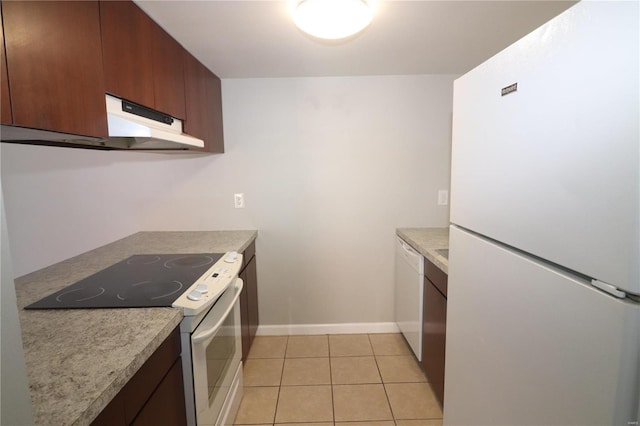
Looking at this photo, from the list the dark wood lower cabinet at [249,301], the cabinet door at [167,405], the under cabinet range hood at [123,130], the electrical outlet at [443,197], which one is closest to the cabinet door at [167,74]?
the under cabinet range hood at [123,130]

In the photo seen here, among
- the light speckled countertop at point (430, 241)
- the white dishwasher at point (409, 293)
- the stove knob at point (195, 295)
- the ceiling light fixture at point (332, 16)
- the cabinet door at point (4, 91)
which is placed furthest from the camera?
the white dishwasher at point (409, 293)

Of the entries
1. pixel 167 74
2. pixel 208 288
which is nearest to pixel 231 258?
pixel 208 288

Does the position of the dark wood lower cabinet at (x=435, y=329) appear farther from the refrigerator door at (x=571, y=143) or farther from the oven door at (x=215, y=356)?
the oven door at (x=215, y=356)

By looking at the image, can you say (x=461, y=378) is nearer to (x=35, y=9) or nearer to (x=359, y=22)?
(x=359, y=22)

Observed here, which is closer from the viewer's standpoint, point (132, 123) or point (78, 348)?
point (78, 348)

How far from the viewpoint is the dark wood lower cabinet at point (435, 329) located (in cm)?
165

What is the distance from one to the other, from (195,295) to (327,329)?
1720mm

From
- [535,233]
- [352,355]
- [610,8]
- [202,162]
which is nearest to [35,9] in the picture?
[610,8]

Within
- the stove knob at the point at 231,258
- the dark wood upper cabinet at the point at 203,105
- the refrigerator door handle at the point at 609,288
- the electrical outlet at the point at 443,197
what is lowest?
the stove knob at the point at 231,258

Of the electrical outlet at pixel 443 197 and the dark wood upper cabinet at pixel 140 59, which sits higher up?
the dark wood upper cabinet at pixel 140 59

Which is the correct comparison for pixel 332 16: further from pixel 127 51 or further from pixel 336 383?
pixel 336 383

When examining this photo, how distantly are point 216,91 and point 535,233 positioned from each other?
2268 mm

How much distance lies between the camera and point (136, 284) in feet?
4.38

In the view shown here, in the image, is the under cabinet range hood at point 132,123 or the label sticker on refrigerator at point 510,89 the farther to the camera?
the under cabinet range hood at point 132,123
